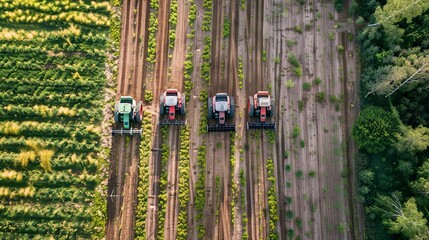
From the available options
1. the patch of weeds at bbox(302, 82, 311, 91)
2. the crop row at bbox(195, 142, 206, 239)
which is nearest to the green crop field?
the crop row at bbox(195, 142, 206, 239)

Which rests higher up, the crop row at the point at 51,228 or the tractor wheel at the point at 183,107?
the tractor wheel at the point at 183,107

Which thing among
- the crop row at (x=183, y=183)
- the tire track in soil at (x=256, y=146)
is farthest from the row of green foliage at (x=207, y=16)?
the crop row at (x=183, y=183)

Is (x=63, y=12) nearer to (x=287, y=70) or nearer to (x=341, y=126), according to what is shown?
(x=287, y=70)

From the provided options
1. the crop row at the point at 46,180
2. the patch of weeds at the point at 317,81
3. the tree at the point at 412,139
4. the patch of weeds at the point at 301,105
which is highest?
the patch of weeds at the point at 317,81

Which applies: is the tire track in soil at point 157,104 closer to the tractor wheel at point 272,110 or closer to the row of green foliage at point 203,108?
the row of green foliage at point 203,108

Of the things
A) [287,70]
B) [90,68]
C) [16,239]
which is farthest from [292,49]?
[16,239]

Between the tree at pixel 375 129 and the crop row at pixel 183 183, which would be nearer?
the tree at pixel 375 129

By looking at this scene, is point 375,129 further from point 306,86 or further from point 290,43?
point 290,43
